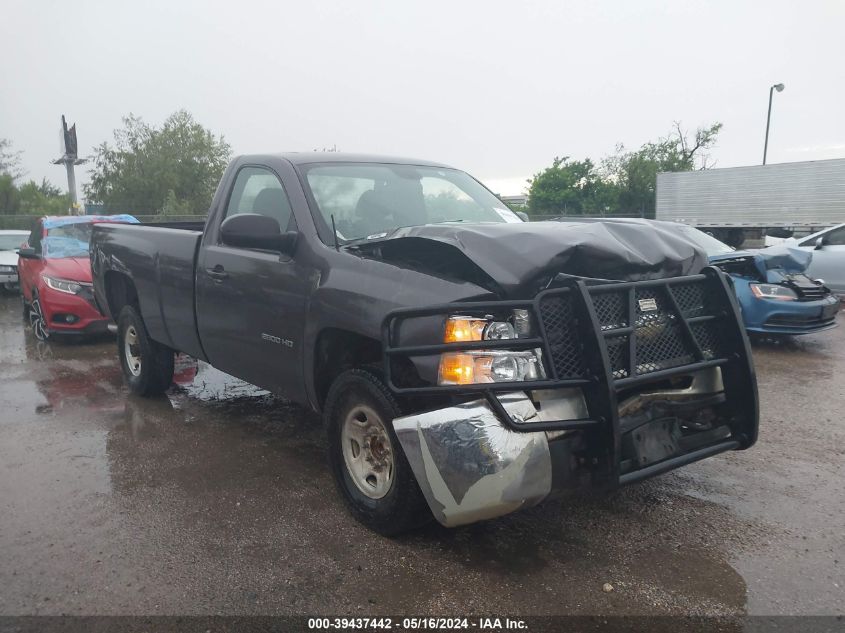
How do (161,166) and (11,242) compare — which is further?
(161,166)

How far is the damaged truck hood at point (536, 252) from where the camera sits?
9.75ft

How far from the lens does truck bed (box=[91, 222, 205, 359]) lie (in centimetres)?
501

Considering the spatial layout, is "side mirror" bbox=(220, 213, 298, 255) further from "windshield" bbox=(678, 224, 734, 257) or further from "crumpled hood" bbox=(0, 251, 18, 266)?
"crumpled hood" bbox=(0, 251, 18, 266)

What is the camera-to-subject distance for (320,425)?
5.29 meters

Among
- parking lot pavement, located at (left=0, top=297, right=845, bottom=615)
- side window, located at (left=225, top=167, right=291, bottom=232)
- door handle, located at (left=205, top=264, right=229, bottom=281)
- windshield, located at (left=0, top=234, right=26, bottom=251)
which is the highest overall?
side window, located at (left=225, top=167, right=291, bottom=232)

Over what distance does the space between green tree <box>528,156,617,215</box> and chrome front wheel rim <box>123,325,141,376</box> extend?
126 feet

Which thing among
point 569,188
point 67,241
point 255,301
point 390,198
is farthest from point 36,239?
point 569,188

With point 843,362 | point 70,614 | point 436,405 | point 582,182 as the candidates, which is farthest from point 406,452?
point 582,182

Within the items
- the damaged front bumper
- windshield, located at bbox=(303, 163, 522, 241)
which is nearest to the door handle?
windshield, located at bbox=(303, 163, 522, 241)

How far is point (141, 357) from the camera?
237 inches

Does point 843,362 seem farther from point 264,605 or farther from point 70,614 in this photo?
point 70,614

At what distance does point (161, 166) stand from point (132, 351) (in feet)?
152

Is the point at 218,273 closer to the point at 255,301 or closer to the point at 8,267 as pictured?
the point at 255,301

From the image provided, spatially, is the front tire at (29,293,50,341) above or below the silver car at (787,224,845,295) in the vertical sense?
below
